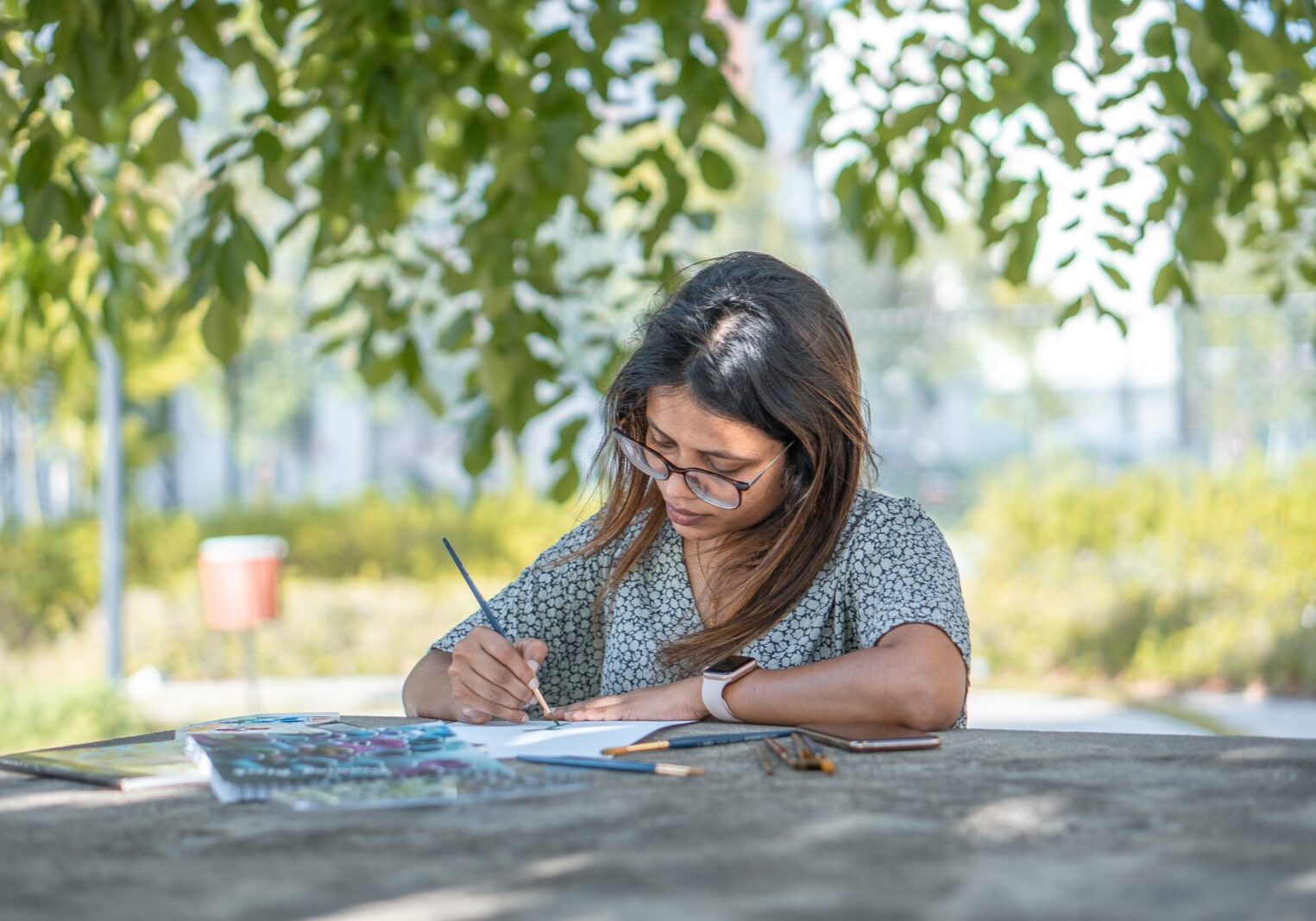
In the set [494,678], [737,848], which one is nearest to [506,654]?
[494,678]

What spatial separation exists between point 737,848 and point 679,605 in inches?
50.4

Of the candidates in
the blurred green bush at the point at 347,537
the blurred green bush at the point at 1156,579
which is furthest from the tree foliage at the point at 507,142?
the blurred green bush at the point at 347,537

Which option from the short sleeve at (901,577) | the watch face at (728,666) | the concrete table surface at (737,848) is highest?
the short sleeve at (901,577)

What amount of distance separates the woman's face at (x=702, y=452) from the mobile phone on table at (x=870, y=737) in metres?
0.54

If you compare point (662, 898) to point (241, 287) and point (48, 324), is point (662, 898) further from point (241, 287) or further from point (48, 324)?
point (48, 324)

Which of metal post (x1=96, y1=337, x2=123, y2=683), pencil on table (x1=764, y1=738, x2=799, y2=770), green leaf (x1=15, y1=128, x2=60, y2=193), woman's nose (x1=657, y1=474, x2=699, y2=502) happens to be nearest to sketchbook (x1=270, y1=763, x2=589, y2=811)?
pencil on table (x1=764, y1=738, x2=799, y2=770)

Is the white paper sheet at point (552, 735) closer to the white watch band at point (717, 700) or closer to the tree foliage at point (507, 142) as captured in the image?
the white watch band at point (717, 700)

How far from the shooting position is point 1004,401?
14.5 meters

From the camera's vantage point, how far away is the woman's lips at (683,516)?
8.00ft

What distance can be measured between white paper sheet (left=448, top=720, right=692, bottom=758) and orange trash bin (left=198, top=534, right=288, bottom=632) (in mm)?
5893

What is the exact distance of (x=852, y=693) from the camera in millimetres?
2047

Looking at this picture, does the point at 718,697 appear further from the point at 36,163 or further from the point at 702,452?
the point at 36,163

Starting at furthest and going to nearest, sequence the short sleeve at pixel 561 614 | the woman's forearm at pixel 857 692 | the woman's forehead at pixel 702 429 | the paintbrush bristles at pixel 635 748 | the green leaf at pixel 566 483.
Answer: the green leaf at pixel 566 483
the short sleeve at pixel 561 614
the woman's forehead at pixel 702 429
the woman's forearm at pixel 857 692
the paintbrush bristles at pixel 635 748

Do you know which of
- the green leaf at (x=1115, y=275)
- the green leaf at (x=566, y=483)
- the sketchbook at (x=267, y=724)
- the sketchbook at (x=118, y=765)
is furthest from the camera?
the green leaf at (x=1115, y=275)
